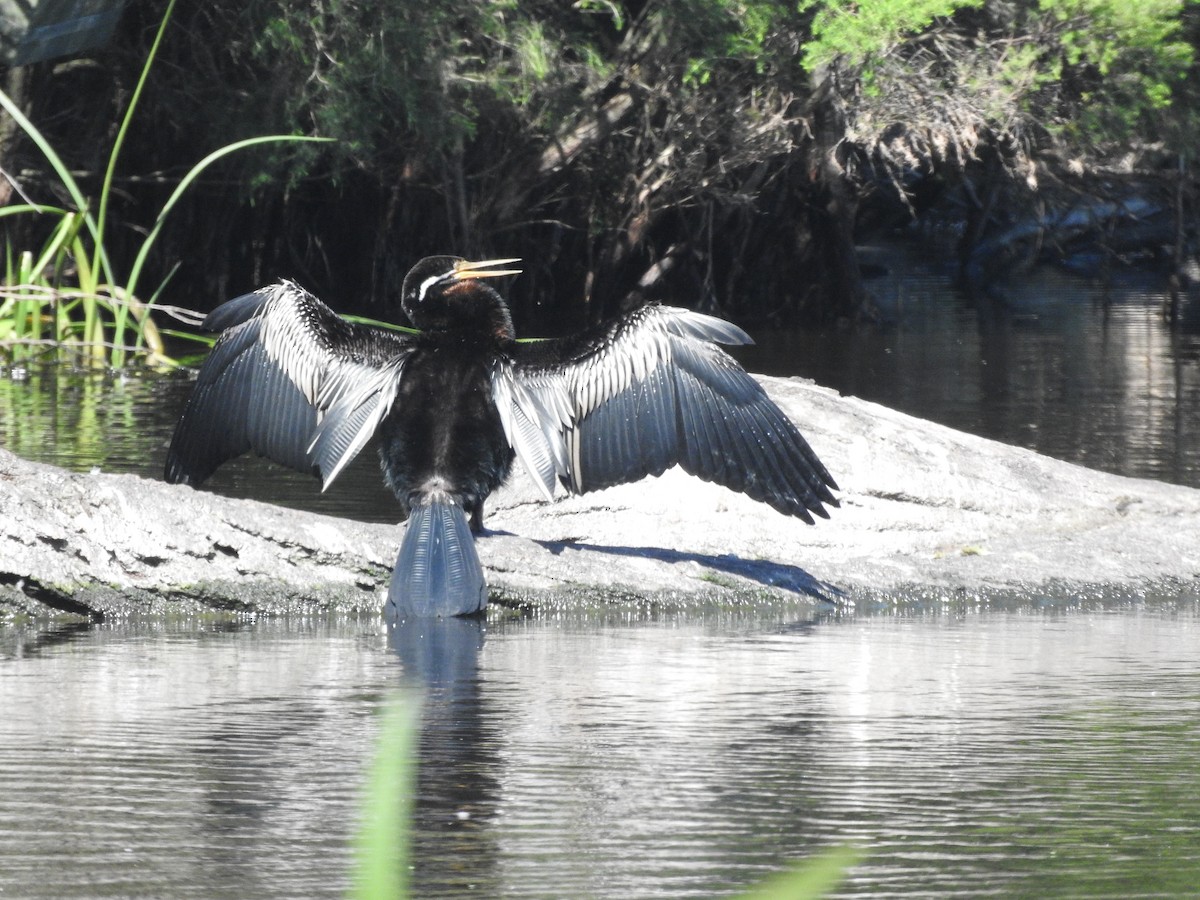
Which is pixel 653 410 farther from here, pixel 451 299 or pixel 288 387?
pixel 288 387

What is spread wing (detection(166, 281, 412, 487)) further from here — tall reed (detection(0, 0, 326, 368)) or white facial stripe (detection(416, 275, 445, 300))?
tall reed (detection(0, 0, 326, 368))

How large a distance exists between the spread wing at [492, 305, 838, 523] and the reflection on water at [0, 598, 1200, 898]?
0.45m

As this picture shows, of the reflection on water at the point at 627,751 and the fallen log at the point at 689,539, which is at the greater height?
the fallen log at the point at 689,539

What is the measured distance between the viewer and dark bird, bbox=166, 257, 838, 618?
514 cm

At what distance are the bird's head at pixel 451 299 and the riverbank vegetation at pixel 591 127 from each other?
8814 millimetres

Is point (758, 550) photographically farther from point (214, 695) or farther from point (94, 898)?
point (94, 898)

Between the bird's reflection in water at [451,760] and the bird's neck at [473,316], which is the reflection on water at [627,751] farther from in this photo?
the bird's neck at [473,316]

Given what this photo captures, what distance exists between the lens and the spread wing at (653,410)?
5188 millimetres

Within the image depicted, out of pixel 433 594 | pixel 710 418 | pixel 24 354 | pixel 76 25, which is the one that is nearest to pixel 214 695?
pixel 433 594

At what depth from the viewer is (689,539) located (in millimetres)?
5637

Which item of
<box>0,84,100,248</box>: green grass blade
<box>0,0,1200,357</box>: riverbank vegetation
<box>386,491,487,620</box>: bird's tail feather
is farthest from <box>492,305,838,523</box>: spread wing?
<box>0,0,1200,357</box>: riverbank vegetation

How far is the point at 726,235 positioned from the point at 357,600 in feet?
54.0

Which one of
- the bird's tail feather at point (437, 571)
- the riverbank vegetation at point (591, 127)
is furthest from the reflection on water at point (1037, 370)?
the bird's tail feather at point (437, 571)

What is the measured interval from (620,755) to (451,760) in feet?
0.98
